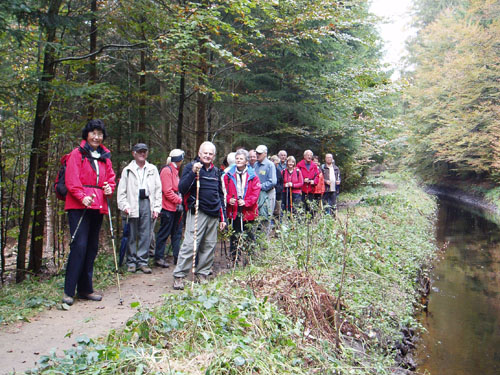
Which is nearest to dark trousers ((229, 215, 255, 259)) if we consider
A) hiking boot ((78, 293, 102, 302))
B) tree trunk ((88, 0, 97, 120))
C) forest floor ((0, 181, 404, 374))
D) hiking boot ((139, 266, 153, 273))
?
forest floor ((0, 181, 404, 374))

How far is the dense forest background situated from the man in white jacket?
1.53m

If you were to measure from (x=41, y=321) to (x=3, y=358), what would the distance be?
1053 mm

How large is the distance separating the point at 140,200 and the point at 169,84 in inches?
163

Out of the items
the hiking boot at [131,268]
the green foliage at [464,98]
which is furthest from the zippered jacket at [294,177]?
the green foliage at [464,98]

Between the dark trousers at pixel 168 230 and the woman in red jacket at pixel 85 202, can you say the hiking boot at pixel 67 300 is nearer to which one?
the woman in red jacket at pixel 85 202

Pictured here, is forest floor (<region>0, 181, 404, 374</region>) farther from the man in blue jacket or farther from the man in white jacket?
the man in white jacket

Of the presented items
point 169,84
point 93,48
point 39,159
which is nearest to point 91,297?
point 39,159

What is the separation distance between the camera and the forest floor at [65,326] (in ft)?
12.5

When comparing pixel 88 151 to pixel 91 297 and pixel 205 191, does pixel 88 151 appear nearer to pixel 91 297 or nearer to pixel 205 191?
pixel 205 191

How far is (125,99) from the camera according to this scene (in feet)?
36.7

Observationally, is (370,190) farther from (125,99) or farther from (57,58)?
(57,58)

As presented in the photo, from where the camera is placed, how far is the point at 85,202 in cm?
513

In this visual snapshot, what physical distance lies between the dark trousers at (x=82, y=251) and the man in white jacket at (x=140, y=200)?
1.55 m

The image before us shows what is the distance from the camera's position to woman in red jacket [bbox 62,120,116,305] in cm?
525
